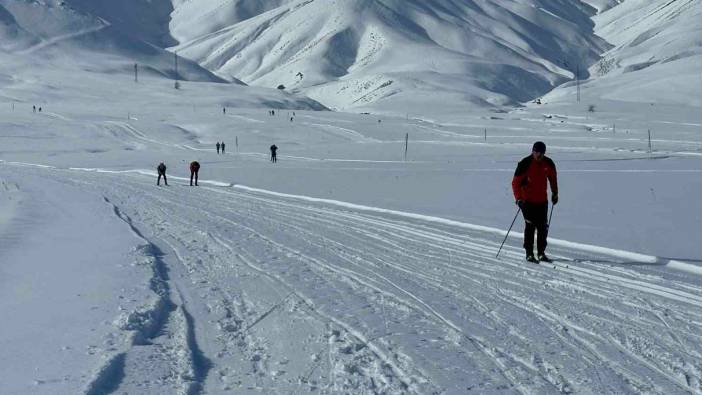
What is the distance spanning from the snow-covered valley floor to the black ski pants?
407 millimetres

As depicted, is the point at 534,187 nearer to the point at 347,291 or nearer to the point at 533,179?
the point at 533,179

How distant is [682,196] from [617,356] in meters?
14.8

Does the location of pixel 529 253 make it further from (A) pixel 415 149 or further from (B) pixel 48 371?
(A) pixel 415 149

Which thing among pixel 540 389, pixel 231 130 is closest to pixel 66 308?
pixel 540 389

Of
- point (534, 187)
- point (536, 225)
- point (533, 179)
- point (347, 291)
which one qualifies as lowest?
point (347, 291)

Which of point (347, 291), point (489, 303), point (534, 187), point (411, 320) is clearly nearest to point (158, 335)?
point (411, 320)

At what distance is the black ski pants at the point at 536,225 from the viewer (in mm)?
10909

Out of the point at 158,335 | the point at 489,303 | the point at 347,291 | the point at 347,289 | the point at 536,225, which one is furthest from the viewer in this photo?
the point at 536,225

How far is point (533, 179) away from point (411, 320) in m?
4.40

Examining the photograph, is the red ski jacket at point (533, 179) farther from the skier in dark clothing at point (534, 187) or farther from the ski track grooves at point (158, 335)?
the ski track grooves at point (158, 335)

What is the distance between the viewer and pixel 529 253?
10906 millimetres

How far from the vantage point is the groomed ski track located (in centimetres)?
570

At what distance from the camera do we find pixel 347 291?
Answer: 871 centimetres

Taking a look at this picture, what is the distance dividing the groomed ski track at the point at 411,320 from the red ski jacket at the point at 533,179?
870mm
